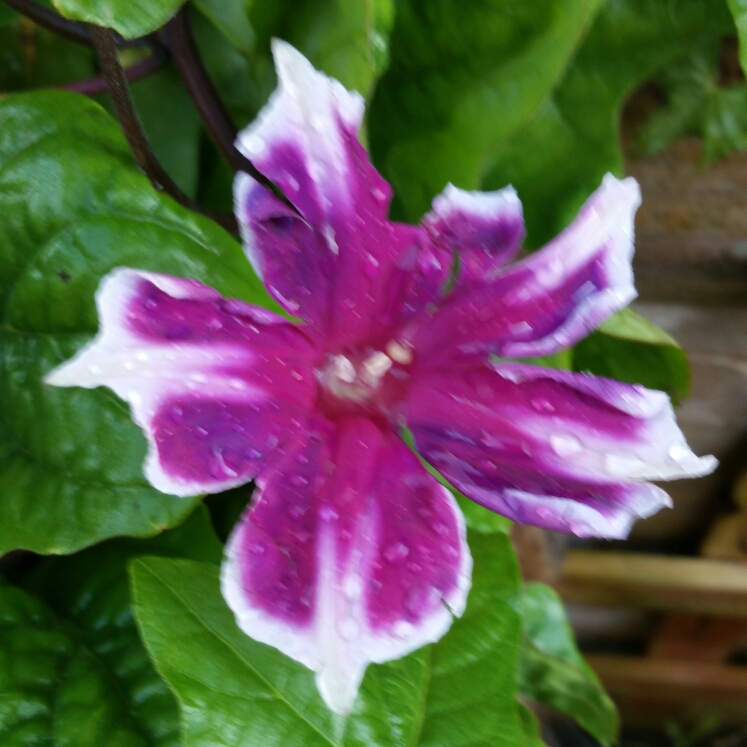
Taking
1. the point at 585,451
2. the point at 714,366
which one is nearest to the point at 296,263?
the point at 585,451

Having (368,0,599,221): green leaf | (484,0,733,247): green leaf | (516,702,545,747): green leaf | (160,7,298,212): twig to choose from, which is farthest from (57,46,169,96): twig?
(516,702,545,747): green leaf

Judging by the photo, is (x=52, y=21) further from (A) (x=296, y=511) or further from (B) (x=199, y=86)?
(A) (x=296, y=511)

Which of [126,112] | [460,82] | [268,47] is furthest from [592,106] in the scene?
[126,112]

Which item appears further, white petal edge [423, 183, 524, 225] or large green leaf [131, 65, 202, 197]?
large green leaf [131, 65, 202, 197]

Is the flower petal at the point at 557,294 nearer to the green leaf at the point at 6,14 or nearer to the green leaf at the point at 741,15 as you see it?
the green leaf at the point at 741,15

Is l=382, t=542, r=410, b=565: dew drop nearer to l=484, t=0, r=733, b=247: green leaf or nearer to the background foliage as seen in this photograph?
the background foliage

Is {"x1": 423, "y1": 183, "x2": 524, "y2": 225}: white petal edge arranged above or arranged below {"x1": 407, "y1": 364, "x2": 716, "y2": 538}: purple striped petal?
above
